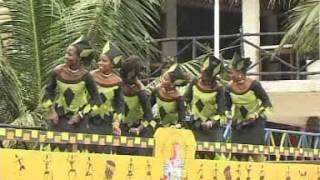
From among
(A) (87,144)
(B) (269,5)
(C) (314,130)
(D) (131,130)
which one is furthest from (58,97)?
(B) (269,5)

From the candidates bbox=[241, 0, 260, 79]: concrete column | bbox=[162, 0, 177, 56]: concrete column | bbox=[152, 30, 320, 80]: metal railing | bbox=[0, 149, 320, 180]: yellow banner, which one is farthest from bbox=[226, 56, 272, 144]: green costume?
bbox=[162, 0, 177, 56]: concrete column

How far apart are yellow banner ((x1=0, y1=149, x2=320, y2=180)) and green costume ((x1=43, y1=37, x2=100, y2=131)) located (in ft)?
1.63

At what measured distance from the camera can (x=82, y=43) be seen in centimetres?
683

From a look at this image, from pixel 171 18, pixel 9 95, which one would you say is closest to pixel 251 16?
pixel 171 18

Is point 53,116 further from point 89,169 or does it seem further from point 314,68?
point 314,68

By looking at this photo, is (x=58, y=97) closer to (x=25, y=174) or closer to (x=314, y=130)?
(x=25, y=174)

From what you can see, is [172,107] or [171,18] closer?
[172,107]

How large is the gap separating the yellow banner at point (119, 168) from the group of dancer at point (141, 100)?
40 centimetres

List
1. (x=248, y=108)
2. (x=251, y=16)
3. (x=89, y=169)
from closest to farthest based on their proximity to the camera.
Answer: (x=89, y=169)
(x=248, y=108)
(x=251, y=16)

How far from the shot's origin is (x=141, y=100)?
736cm

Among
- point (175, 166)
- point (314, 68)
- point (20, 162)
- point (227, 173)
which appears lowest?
point (227, 173)

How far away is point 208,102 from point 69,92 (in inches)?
66.7

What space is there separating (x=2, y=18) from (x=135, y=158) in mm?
2453

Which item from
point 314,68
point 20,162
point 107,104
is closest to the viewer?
point 20,162
